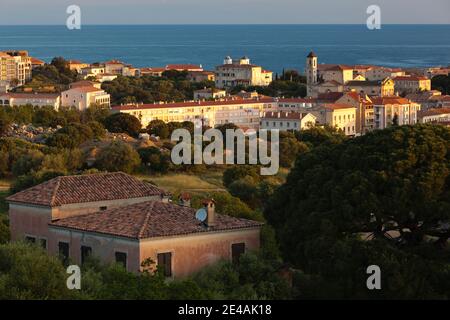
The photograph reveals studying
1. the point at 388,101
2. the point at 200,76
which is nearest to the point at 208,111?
the point at 388,101

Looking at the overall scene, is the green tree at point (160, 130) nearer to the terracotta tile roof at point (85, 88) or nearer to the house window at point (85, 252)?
the terracotta tile roof at point (85, 88)

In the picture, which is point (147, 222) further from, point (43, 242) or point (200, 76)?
point (200, 76)

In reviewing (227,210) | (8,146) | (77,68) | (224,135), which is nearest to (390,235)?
(227,210)

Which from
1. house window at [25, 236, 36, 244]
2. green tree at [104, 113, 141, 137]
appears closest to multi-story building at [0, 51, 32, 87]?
green tree at [104, 113, 141, 137]

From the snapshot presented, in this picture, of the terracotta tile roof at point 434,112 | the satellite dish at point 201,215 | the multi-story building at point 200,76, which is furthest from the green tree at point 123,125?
the multi-story building at point 200,76
